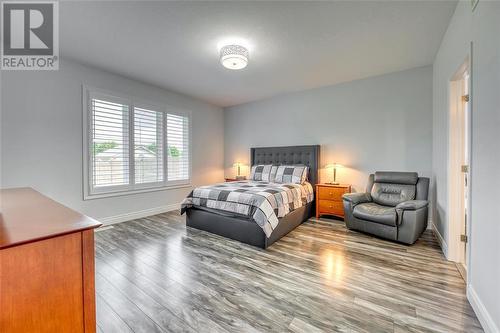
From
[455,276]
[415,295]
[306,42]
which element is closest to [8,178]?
[306,42]

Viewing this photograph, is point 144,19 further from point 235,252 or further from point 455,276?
point 455,276

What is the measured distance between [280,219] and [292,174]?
140cm

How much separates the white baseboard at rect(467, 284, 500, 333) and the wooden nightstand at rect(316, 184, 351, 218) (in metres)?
2.21

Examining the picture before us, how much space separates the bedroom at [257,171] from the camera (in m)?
1.50

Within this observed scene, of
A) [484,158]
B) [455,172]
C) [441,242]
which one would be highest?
[484,158]

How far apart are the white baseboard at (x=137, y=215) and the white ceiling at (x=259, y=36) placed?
8.28 feet

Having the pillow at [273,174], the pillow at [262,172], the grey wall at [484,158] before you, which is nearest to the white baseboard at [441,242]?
the grey wall at [484,158]

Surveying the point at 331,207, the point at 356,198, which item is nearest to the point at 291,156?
the point at 331,207

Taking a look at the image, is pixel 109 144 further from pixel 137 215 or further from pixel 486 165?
pixel 486 165

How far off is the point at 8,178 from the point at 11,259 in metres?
3.07

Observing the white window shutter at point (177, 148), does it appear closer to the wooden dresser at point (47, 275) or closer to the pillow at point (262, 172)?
the pillow at point (262, 172)

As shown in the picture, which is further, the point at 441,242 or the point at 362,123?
the point at 362,123

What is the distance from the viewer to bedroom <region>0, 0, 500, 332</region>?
150 centimetres

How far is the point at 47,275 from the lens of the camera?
2.89 feet
